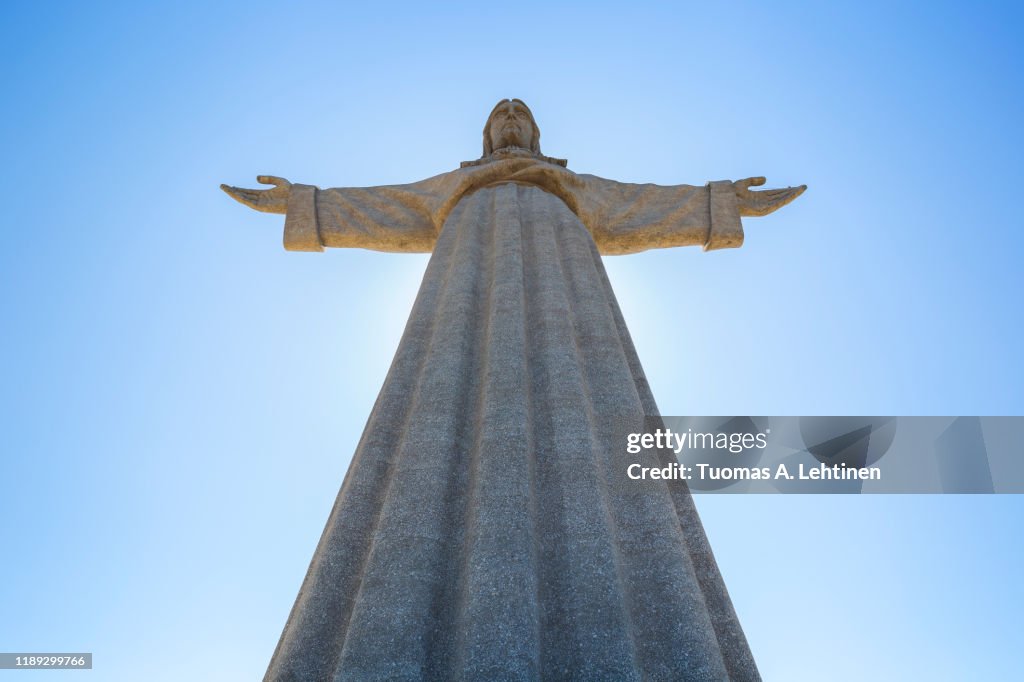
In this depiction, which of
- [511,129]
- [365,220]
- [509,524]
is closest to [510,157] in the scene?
[511,129]

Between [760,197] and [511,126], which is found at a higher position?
[511,126]

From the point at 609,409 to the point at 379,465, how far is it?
1279mm

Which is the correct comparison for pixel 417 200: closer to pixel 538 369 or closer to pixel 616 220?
pixel 616 220

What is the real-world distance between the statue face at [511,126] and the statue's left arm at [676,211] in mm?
1091

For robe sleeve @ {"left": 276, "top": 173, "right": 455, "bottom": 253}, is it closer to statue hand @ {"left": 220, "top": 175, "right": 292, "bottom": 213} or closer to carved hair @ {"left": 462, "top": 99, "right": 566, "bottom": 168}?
statue hand @ {"left": 220, "top": 175, "right": 292, "bottom": 213}

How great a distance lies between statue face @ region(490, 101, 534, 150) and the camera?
29.0ft

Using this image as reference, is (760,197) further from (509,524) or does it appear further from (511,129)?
(509,524)

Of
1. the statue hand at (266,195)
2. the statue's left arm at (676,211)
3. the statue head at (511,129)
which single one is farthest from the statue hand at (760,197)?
the statue hand at (266,195)

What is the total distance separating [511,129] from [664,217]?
7.17ft

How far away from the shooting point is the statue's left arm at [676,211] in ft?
27.2

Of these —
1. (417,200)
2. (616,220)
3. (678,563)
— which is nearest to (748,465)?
(678,563)

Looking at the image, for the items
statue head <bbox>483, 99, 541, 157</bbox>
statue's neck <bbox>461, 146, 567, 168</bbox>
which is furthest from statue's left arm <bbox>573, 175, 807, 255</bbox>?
statue head <bbox>483, 99, 541, 157</bbox>

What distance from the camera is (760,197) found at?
855 cm

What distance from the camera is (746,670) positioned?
9.52 ft
